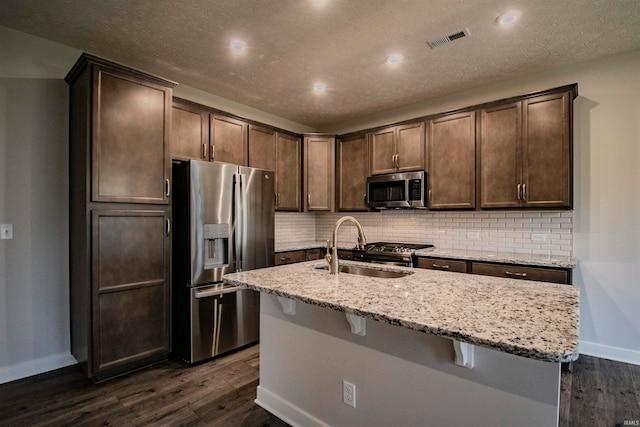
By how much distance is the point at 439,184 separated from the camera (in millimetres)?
3639

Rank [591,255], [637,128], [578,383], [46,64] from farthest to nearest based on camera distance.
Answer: [591,255], [637,128], [46,64], [578,383]

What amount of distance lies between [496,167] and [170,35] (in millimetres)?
3206

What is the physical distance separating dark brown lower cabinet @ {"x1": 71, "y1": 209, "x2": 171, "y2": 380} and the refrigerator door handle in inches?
24.4

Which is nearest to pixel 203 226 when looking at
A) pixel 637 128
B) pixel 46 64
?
pixel 46 64

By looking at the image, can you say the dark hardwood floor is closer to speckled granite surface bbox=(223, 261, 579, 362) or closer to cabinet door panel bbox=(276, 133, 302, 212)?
speckled granite surface bbox=(223, 261, 579, 362)

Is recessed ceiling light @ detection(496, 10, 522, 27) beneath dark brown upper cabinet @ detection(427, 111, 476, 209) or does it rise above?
above

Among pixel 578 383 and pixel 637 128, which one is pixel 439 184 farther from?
pixel 578 383

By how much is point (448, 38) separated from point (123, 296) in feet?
10.9

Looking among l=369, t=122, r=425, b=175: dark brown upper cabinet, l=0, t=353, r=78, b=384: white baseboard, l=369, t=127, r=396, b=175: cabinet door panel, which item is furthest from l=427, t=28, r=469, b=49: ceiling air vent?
l=0, t=353, r=78, b=384: white baseboard

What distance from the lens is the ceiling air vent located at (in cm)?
251

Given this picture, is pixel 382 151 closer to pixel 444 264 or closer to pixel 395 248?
pixel 395 248

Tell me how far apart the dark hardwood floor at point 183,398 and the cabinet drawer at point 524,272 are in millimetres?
777

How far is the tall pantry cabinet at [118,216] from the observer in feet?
7.89

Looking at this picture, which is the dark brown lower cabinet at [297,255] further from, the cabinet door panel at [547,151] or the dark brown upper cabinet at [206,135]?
the cabinet door panel at [547,151]
